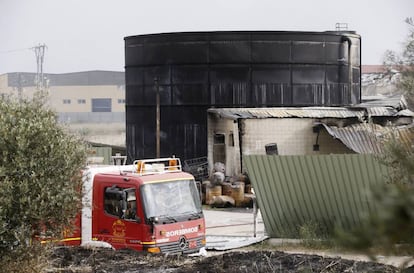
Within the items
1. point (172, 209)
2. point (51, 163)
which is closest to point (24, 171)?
point (51, 163)

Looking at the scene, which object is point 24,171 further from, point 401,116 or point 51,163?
point 401,116

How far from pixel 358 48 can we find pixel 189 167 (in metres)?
12.7

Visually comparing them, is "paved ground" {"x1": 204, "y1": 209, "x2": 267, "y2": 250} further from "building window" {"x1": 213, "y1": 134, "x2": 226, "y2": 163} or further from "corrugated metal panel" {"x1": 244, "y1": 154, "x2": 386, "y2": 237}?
"building window" {"x1": 213, "y1": 134, "x2": 226, "y2": 163}

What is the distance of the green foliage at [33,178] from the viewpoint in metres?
11.1

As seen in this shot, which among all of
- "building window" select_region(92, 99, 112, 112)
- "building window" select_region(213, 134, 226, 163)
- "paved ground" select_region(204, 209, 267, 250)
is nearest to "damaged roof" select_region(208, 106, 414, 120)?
"building window" select_region(213, 134, 226, 163)

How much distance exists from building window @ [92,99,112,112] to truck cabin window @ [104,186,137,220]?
8712 centimetres

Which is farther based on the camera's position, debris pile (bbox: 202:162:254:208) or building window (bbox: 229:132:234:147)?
building window (bbox: 229:132:234:147)

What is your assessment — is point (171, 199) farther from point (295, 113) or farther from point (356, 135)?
point (295, 113)

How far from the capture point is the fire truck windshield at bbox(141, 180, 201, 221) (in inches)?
637

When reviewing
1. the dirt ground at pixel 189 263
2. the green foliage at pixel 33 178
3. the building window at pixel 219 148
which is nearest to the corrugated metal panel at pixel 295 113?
the building window at pixel 219 148

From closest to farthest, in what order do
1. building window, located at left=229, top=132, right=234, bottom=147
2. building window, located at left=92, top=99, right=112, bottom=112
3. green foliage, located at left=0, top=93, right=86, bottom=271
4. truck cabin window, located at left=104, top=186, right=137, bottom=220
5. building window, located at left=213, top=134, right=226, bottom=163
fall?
green foliage, located at left=0, top=93, right=86, bottom=271
truck cabin window, located at left=104, top=186, right=137, bottom=220
building window, located at left=229, top=132, right=234, bottom=147
building window, located at left=213, top=134, right=226, bottom=163
building window, located at left=92, top=99, right=112, bottom=112

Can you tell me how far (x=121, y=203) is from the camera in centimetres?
1630

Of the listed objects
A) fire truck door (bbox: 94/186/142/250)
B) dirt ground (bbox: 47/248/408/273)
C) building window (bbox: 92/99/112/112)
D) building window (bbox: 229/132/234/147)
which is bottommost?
dirt ground (bbox: 47/248/408/273)

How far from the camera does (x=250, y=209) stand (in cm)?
2883
